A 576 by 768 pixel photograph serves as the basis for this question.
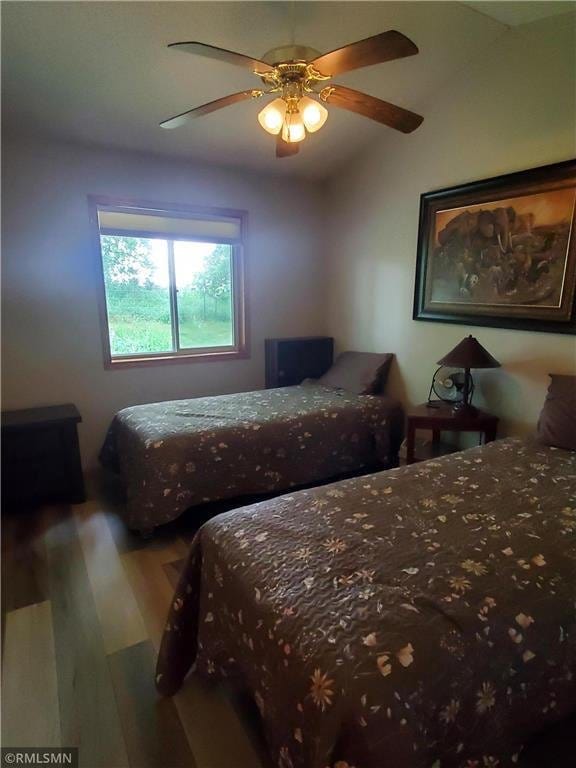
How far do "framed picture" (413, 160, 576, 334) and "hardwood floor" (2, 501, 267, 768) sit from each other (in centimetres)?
245

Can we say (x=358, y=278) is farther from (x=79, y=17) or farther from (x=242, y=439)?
(x=79, y=17)

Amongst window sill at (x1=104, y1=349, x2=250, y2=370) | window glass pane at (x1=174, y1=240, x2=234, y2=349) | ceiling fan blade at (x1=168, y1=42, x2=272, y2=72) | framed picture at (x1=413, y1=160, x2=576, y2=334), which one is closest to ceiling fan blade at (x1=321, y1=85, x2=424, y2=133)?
ceiling fan blade at (x1=168, y1=42, x2=272, y2=72)

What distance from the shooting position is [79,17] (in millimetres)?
1932

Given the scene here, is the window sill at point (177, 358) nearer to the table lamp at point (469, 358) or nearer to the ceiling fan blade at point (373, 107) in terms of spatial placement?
the table lamp at point (469, 358)

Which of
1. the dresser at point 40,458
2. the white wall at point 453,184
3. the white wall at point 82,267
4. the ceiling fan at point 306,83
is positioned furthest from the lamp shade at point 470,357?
the dresser at point 40,458

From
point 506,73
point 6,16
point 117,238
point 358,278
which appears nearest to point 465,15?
point 506,73

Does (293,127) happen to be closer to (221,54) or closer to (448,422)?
(221,54)

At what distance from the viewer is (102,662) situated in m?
1.57

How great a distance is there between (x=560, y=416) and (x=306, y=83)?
2.01 meters

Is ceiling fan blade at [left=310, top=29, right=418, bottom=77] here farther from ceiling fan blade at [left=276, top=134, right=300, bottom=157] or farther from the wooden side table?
the wooden side table

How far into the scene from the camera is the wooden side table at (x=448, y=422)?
2592 mm

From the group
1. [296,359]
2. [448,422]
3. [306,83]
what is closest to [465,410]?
[448,422]

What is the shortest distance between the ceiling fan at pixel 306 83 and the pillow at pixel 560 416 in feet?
5.07

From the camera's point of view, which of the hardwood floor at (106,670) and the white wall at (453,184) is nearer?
the hardwood floor at (106,670)
